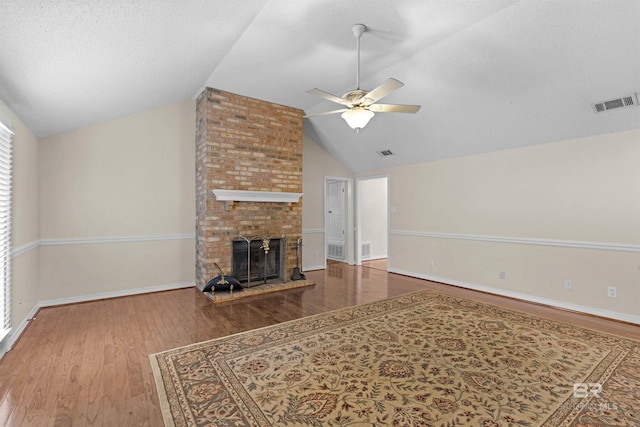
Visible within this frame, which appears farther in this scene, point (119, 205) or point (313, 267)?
point (313, 267)

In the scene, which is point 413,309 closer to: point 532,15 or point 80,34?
point 532,15

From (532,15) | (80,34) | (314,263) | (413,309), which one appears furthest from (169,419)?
(314,263)

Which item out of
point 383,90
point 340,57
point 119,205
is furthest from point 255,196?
point 383,90

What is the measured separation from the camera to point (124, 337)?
3.16 meters

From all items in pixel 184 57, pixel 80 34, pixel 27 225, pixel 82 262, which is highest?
pixel 184 57

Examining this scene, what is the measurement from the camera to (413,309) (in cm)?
397

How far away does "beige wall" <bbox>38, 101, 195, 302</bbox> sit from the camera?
13.6 ft

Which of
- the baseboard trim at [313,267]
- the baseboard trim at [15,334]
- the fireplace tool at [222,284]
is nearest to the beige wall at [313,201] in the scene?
the baseboard trim at [313,267]

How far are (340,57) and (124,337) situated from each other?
3780mm

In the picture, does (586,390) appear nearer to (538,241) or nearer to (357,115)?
(538,241)

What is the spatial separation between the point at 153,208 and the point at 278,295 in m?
2.36

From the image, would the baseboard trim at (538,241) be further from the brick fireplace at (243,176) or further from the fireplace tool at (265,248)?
the fireplace tool at (265,248)

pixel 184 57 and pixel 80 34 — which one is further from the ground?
pixel 184 57

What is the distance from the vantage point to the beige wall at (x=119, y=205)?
4137 millimetres
